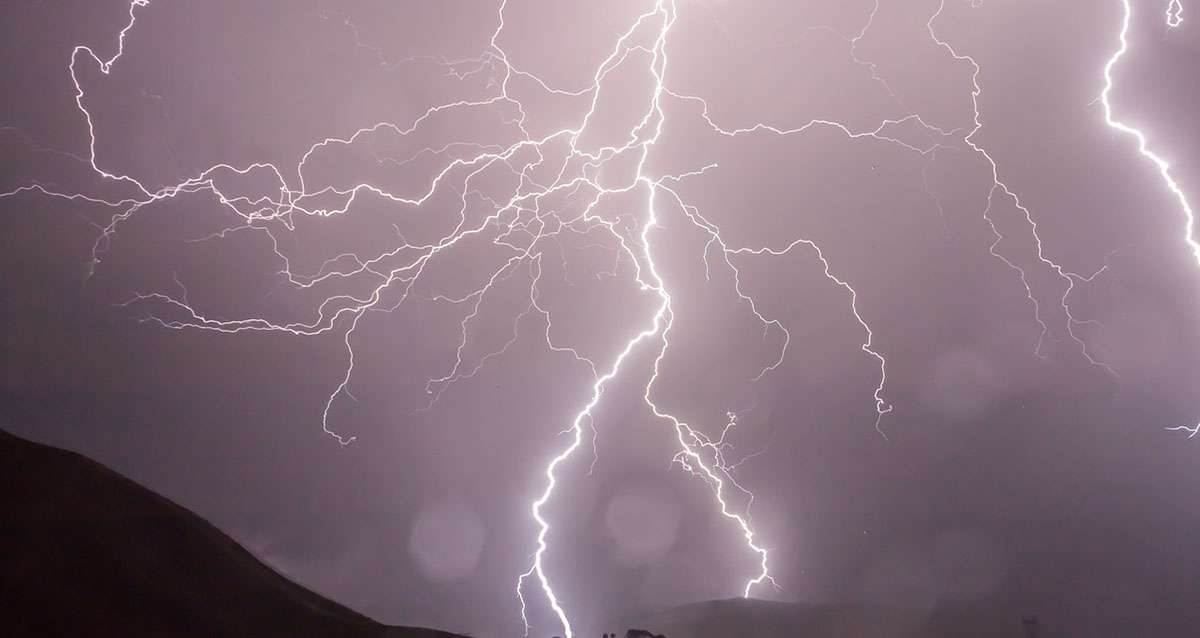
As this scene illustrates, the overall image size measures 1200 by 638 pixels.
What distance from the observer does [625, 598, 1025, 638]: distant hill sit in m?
5.74

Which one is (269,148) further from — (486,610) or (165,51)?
(486,610)

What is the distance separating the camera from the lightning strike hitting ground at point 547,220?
515 centimetres

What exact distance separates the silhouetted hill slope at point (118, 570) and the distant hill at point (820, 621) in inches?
126

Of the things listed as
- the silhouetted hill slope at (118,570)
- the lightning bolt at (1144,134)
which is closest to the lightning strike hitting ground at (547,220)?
the lightning bolt at (1144,134)

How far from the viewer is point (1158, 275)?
514cm

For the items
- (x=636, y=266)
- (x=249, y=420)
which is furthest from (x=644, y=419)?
(x=249, y=420)

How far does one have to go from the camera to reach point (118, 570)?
2.65 m

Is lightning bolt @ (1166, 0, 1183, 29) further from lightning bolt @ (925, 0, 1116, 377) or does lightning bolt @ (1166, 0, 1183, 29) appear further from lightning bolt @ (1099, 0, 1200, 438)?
lightning bolt @ (925, 0, 1116, 377)

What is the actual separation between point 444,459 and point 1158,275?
541cm

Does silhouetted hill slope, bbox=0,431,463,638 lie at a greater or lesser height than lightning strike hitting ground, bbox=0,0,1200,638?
lesser

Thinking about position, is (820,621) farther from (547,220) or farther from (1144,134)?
(1144,134)

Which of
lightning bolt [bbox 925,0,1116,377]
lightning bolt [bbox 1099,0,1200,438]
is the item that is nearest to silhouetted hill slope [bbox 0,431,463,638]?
lightning bolt [bbox 925,0,1116,377]

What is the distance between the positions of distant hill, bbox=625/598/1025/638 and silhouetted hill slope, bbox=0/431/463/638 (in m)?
3.20

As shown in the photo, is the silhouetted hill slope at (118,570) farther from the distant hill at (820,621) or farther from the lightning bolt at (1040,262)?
the lightning bolt at (1040,262)
